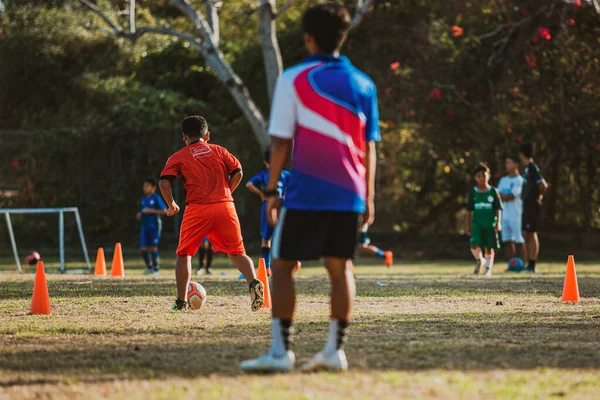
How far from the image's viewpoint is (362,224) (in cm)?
624

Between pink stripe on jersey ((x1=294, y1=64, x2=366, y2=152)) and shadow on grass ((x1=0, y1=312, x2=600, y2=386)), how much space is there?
135cm

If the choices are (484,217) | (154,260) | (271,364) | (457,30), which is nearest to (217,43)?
(457,30)

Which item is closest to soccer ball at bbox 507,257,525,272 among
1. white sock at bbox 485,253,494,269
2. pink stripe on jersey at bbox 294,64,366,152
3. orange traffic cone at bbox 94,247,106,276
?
white sock at bbox 485,253,494,269

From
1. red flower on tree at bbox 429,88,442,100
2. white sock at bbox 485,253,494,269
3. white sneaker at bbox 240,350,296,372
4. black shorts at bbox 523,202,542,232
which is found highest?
red flower on tree at bbox 429,88,442,100

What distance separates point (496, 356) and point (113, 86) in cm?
2269

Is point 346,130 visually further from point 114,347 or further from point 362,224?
point 114,347

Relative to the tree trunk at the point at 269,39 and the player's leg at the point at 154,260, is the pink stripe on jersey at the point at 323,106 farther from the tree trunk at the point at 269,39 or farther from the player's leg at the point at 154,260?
the tree trunk at the point at 269,39

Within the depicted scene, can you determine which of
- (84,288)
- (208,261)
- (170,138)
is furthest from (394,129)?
(84,288)

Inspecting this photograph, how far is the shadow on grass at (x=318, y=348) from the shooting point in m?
5.97

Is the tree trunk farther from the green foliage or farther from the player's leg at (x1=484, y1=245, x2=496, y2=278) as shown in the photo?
the player's leg at (x1=484, y1=245, x2=496, y2=278)

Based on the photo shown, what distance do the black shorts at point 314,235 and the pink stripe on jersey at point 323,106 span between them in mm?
466

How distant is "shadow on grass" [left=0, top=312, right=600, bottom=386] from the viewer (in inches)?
235

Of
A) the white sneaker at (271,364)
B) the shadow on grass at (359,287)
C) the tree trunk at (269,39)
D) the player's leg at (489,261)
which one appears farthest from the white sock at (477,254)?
the white sneaker at (271,364)

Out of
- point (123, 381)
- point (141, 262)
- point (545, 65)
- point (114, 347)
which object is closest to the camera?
point (123, 381)
